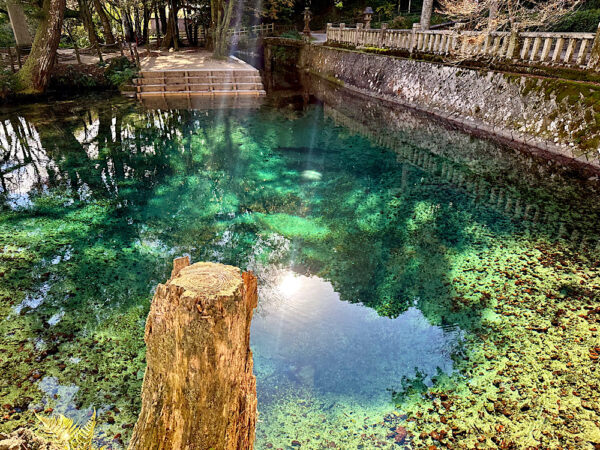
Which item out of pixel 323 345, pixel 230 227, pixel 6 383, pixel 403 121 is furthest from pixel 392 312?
pixel 403 121

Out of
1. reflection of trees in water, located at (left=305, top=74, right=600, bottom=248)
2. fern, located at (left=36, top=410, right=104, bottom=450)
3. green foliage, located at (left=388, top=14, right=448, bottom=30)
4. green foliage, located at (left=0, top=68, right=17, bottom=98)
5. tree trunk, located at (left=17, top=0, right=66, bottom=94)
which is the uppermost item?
green foliage, located at (left=388, top=14, right=448, bottom=30)

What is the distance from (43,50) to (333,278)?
17.6m

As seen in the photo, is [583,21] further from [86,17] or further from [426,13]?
[86,17]

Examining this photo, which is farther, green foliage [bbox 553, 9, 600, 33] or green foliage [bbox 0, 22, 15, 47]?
green foliage [bbox 0, 22, 15, 47]

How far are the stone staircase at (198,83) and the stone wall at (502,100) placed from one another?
609cm

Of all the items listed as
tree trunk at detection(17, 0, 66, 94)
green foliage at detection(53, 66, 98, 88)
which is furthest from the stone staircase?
tree trunk at detection(17, 0, 66, 94)

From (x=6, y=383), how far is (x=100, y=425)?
1.21 meters

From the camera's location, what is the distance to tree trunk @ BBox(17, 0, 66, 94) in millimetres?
16422

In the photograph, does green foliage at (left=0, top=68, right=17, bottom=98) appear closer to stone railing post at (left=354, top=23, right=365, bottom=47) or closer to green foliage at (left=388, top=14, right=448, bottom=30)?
stone railing post at (left=354, top=23, right=365, bottom=47)

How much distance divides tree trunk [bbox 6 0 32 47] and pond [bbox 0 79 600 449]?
11.2 meters

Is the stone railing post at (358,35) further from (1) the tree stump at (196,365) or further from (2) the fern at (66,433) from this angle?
(2) the fern at (66,433)

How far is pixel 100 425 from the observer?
3615mm

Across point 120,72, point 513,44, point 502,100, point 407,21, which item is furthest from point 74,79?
point 407,21

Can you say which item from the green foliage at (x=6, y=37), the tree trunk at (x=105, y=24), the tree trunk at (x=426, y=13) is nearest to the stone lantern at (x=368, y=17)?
the tree trunk at (x=426, y=13)
